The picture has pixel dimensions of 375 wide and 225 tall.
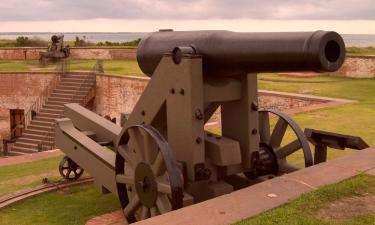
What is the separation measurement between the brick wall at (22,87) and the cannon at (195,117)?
710 inches

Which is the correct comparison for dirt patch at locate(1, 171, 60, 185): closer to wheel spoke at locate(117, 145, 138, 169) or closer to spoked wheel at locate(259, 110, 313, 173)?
wheel spoke at locate(117, 145, 138, 169)

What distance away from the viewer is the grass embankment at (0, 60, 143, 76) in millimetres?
24047

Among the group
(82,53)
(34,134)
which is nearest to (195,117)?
(34,134)

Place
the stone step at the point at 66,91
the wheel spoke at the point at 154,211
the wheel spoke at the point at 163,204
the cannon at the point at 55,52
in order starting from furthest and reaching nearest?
1. the cannon at the point at 55,52
2. the stone step at the point at 66,91
3. the wheel spoke at the point at 154,211
4. the wheel spoke at the point at 163,204

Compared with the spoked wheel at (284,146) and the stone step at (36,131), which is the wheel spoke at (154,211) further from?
the stone step at (36,131)

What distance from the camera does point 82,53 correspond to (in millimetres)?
30594

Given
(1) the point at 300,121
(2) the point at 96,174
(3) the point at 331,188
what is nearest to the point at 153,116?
(2) the point at 96,174

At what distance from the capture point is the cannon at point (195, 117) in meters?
3.76

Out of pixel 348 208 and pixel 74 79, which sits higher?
pixel 74 79

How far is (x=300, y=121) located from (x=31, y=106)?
589 inches

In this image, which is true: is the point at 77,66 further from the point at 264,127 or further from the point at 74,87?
the point at 264,127

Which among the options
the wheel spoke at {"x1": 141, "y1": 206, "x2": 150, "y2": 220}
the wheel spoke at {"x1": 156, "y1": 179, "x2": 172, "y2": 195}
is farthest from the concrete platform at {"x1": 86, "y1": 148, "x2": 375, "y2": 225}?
the wheel spoke at {"x1": 141, "y1": 206, "x2": 150, "y2": 220}

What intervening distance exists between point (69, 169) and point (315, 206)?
154 inches

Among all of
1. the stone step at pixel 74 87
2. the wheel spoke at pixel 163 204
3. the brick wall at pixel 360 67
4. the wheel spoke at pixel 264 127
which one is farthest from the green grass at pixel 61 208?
the stone step at pixel 74 87
